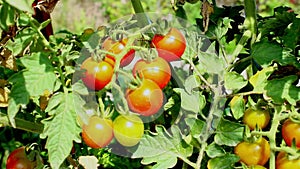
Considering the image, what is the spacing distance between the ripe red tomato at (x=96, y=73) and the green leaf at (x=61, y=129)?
6 cm

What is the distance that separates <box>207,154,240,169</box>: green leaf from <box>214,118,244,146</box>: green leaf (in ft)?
0.08

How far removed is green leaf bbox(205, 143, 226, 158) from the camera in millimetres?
1083

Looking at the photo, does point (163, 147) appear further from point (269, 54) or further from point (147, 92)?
point (269, 54)

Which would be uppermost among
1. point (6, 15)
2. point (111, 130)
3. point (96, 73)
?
point (6, 15)

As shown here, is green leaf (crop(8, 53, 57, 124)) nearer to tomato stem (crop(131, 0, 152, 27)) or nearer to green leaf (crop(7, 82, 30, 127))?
green leaf (crop(7, 82, 30, 127))

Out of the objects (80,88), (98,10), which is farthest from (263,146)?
(98,10)

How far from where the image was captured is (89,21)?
4.46 metres

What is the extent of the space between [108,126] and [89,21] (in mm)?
3454

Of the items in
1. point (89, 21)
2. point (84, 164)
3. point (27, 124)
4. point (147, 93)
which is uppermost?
point (147, 93)

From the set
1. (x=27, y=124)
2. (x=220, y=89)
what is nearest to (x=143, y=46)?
(x=220, y=89)

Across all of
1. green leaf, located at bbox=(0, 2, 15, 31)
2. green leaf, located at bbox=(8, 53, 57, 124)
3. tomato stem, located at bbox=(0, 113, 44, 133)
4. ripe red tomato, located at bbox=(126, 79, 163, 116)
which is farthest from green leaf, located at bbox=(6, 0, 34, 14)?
tomato stem, located at bbox=(0, 113, 44, 133)

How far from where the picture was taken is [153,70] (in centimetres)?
107

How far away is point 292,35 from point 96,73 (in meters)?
0.43

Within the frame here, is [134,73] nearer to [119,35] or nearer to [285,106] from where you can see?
[119,35]
